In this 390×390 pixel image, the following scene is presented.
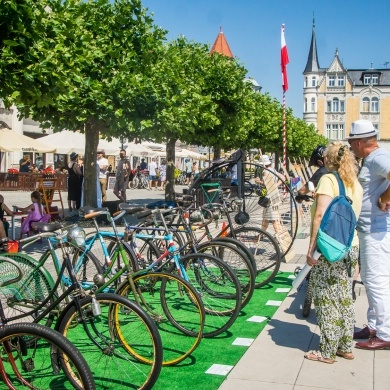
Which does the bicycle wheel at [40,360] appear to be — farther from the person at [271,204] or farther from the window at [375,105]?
the window at [375,105]

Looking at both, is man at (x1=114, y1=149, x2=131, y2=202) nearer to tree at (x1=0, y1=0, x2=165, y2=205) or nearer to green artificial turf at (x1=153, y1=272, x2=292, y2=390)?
tree at (x1=0, y1=0, x2=165, y2=205)

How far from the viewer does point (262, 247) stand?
748 centimetres

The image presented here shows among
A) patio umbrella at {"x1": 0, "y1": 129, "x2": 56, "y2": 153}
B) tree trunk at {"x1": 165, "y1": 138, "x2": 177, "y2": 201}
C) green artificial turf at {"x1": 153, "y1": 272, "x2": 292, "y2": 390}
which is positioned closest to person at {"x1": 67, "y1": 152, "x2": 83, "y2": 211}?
tree trunk at {"x1": 165, "y1": 138, "x2": 177, "y2": 201}

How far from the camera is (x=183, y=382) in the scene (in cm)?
445

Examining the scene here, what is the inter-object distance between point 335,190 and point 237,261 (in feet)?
5.28

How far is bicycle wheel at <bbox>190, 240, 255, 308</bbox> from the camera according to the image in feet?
19.7

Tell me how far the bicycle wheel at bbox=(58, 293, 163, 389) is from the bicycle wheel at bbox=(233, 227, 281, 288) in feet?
10.6

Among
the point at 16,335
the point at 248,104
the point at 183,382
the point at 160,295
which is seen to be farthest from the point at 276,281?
the point at 248,104

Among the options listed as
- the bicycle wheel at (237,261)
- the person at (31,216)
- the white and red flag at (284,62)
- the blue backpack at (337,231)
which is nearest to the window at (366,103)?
the white and red flag at (284,62)

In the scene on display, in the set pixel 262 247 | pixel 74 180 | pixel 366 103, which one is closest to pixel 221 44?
pixel 366 103

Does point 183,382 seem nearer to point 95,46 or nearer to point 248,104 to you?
point 95,46

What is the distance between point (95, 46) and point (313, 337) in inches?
356

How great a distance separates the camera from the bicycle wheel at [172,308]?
4.76 m

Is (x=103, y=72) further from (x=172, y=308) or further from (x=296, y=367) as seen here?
(x=296, y=367)
